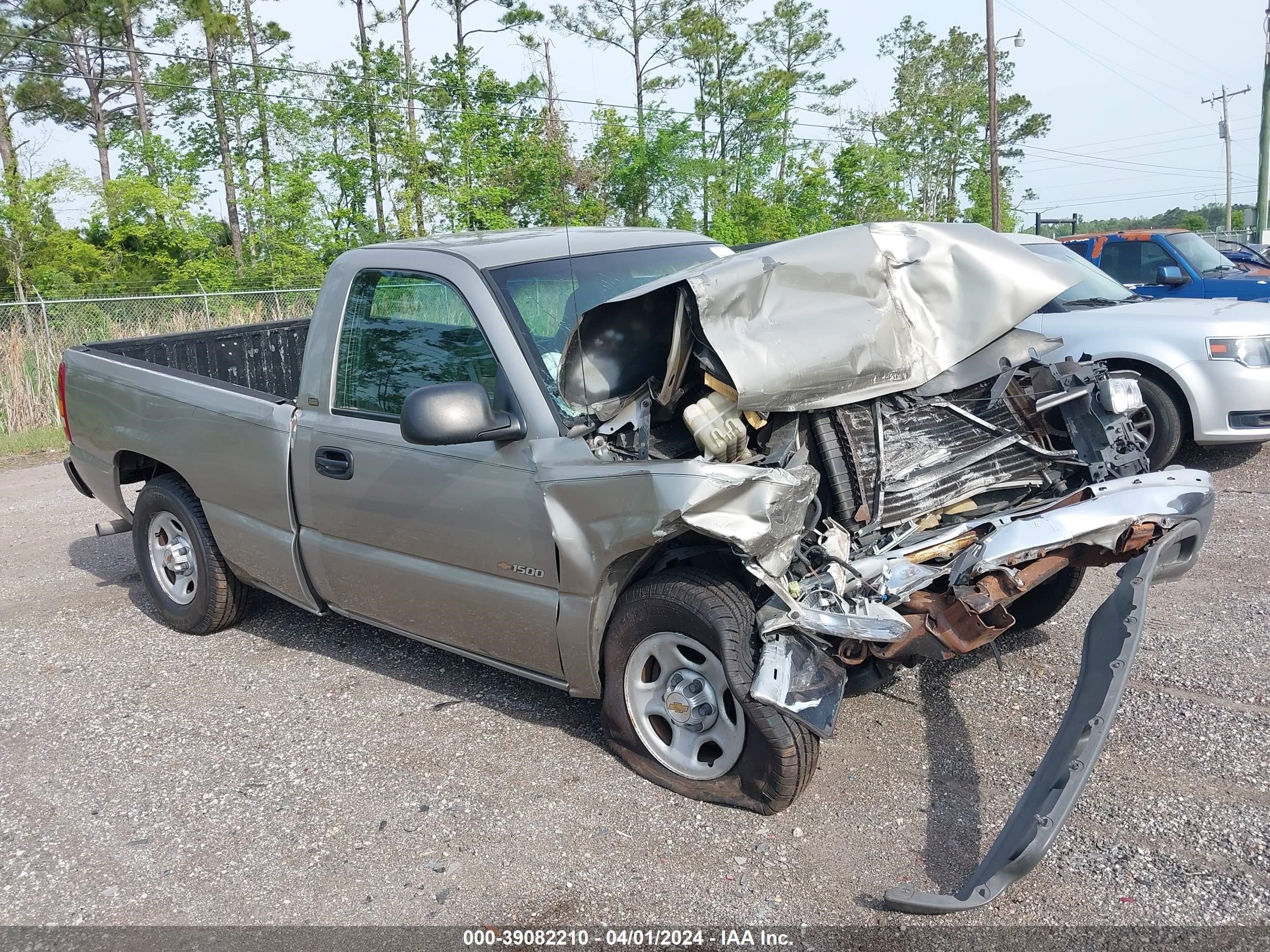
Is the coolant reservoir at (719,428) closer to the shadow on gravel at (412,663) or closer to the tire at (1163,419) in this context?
the shadow on gravel at (412,663)

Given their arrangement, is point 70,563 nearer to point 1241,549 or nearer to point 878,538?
point 878,538

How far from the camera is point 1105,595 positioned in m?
5.50

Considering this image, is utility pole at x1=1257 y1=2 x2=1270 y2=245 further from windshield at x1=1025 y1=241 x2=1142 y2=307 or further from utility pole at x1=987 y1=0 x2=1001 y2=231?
windshield at x1=1025 y1=241 x2=1142 y2=307

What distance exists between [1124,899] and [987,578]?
3.26 ft

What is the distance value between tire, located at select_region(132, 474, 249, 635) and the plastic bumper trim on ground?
382 centimetres

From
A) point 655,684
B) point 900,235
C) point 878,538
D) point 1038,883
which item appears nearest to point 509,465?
point 655,684

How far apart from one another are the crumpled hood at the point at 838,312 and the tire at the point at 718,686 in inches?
26.6

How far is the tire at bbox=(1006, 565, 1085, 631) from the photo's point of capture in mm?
4379

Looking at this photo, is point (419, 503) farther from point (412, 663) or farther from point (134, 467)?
point (134, 467)

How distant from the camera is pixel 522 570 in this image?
12.3ft

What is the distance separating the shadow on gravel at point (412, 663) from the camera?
4.33 metres

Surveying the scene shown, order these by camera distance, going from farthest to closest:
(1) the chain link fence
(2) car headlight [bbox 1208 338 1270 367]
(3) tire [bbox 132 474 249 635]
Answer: (1) the chain link fence → (2) car headlight [bbox 1208 338 1270 367] → (3) tire [bbox 132 474 249 635]

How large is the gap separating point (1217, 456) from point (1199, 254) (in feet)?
14.6

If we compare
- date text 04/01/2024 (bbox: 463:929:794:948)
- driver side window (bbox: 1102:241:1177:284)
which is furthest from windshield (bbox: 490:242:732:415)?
driver side window (bbox: 1102:241:1177:284)
